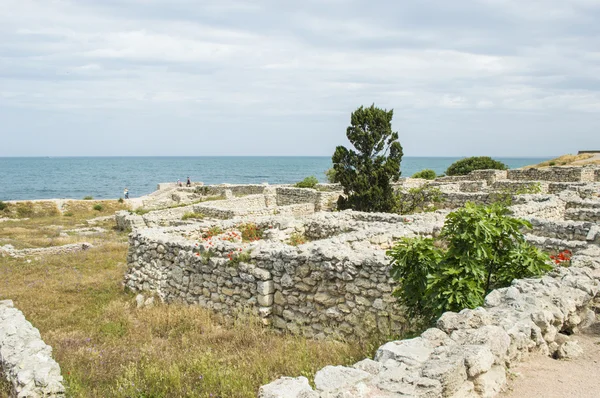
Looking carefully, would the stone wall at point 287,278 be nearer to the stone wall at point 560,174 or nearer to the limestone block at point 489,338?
the limestone block at point 489,338

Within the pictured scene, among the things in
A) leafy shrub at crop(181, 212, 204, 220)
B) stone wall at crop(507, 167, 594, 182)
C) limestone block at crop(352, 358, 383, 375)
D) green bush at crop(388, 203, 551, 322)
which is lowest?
leafy shrub at crop(181, 212, 204, 220)

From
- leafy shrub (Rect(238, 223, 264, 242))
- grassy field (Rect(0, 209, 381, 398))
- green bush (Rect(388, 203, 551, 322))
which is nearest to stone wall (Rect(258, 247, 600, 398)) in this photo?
green bush (Rect(388, 203, 551, 322))

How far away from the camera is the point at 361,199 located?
22141 mm

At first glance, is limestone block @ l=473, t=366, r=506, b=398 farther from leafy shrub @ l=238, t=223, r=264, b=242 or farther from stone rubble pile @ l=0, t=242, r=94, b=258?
stone rubble pile @ l=0, t=242, r=94, b=258

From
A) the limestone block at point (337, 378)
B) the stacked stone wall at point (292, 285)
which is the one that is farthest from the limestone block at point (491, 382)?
the stacked stone wall at point (292, 285)

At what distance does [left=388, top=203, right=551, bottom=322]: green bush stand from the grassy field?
4.15 feet

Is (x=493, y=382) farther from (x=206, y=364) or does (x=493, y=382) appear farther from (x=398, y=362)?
(x=206, y=364)

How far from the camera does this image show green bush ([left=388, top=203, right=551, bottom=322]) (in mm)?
5715

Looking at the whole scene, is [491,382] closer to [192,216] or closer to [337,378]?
[337,378]

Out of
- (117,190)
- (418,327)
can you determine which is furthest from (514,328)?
(117,190)

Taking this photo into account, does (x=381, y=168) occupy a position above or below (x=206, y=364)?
above

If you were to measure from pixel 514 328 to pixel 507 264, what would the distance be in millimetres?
1835

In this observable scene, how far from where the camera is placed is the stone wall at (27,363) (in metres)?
6.53

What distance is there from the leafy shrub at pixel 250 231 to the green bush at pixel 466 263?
322 inches
